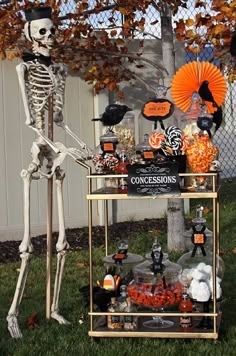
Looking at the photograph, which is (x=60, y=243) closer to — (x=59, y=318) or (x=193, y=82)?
(x=59, y=318)

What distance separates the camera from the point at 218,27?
238 inches

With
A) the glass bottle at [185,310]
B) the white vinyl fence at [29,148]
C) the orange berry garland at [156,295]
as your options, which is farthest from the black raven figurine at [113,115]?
the white vinyl fence at [29,148]

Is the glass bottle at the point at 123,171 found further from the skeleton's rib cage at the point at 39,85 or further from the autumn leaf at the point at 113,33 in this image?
the autumn leaf at the point at 113,33

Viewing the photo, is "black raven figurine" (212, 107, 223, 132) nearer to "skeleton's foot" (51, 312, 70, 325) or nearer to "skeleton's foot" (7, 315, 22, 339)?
"skeleton's foot" (51, 312, 70, 325)

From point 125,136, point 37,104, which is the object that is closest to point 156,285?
point 125,136

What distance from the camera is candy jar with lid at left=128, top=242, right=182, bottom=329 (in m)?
4.21

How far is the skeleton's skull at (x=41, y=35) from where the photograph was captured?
4598 mm

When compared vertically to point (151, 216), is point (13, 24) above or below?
above

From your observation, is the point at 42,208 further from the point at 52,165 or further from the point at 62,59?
the point at 52,165

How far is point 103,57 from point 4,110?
1159 millimetres

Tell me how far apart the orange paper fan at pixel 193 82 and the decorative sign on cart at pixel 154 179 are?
0.49 m

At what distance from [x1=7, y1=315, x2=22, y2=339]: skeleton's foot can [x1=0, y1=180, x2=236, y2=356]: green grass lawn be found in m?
0.03

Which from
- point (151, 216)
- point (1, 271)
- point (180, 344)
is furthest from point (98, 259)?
point (180, 344)

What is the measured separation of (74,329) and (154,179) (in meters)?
1.24
